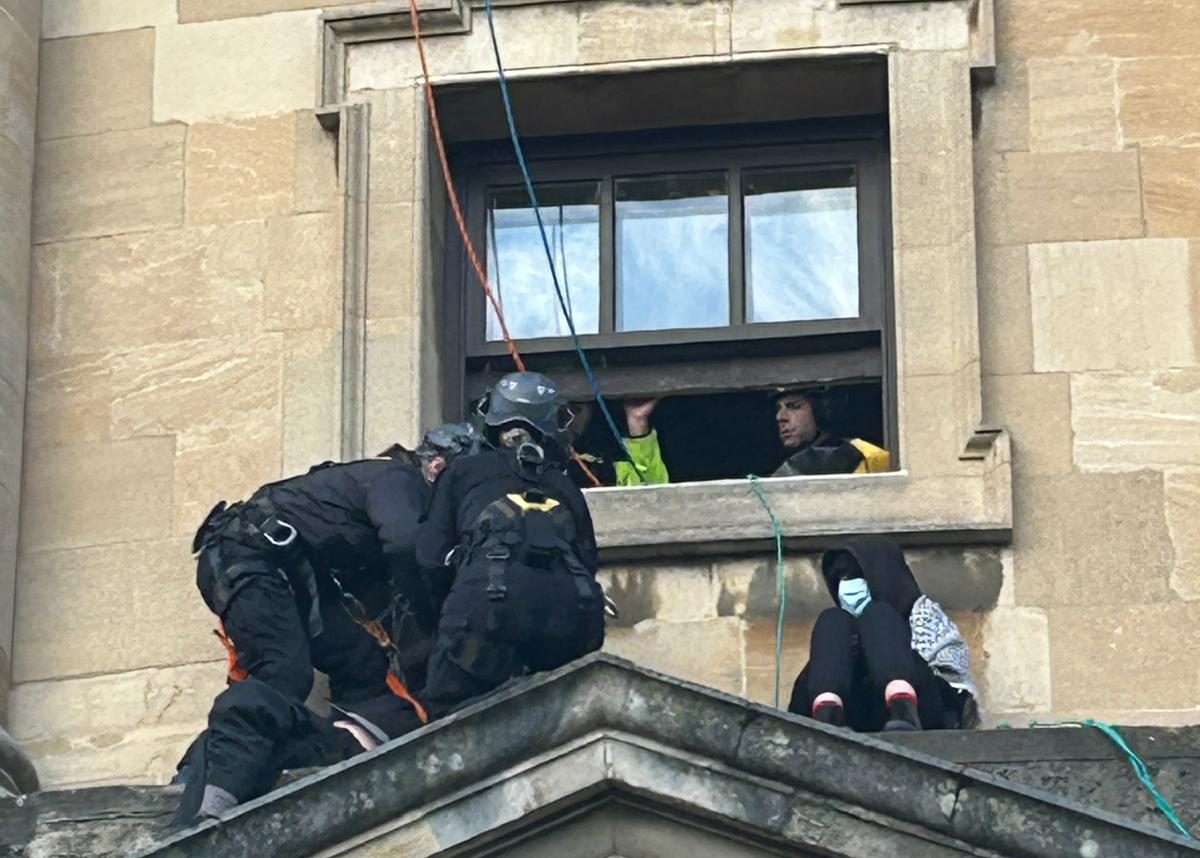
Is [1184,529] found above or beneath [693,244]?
beneath

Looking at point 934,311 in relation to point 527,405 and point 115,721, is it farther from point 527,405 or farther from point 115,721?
point 115,721

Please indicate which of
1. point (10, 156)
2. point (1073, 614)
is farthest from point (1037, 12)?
point (10, 156)

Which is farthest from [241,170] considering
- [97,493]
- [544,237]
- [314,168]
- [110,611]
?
[110,611]

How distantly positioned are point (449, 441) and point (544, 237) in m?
1.93

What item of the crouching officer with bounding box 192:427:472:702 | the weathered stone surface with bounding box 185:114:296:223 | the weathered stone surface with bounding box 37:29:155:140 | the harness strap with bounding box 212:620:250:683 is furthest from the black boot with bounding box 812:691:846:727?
the weathered stone surface with bounding box 37:29:155:140

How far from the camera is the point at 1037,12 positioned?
16.4 metres

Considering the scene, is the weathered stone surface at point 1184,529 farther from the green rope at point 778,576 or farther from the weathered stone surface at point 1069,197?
the green rope at point 778,576

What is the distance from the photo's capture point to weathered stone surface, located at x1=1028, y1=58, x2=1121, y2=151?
634 inches

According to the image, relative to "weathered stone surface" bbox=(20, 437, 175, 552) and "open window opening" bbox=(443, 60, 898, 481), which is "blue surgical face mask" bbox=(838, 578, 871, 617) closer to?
"open window opening" bbox=(443, 60, 898, 481)

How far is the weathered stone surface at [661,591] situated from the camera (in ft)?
50.5

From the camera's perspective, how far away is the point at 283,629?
14.5 m

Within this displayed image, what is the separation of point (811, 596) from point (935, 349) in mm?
1129

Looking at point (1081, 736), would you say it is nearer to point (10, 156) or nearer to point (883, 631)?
point (883, 631)

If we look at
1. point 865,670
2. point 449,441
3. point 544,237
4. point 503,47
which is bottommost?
point 865,670
